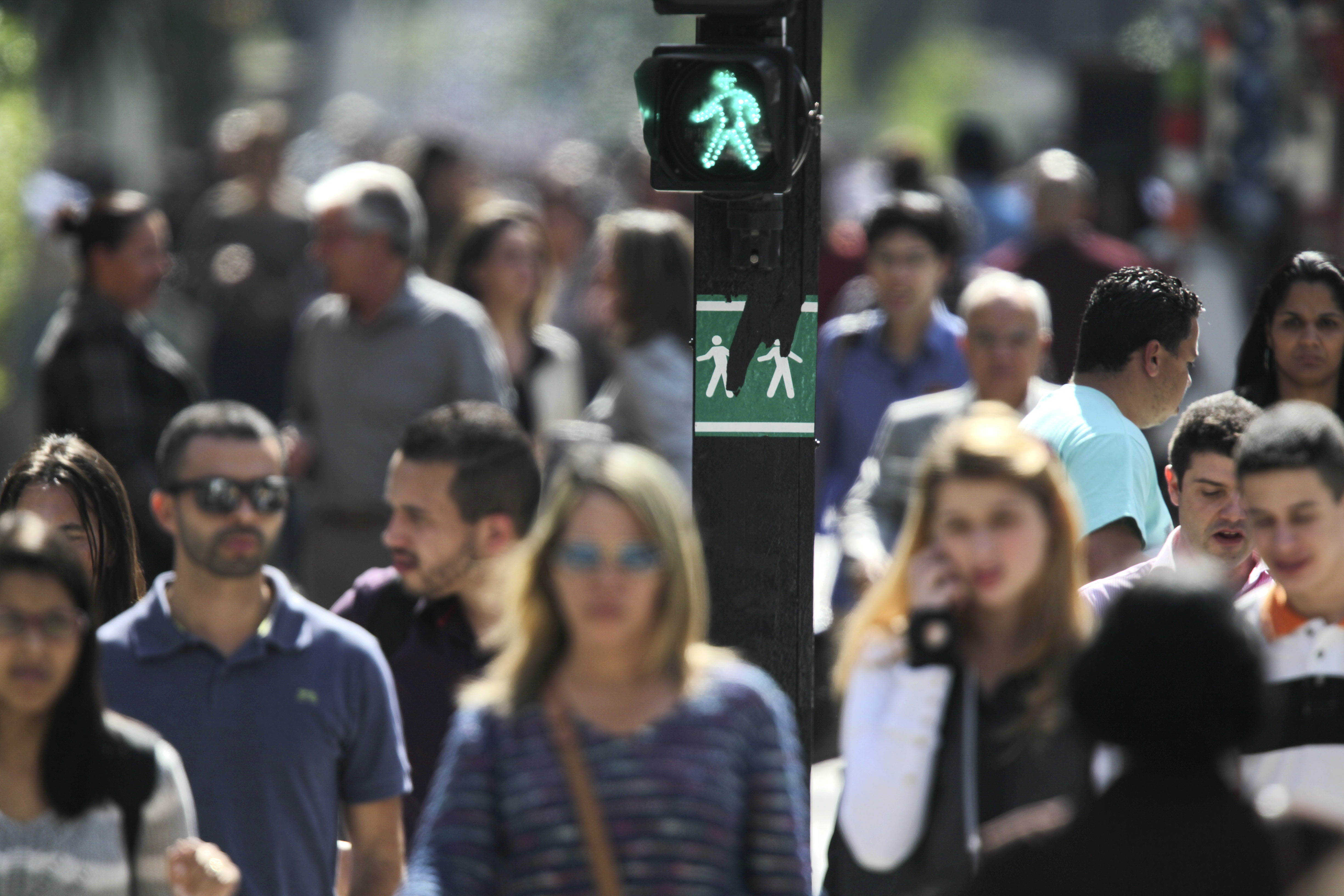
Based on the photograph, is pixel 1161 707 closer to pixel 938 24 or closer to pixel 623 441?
pixel 623 441

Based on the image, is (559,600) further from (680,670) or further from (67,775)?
(67,775)

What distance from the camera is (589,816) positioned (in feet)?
11.0

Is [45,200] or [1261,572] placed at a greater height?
[45,200]

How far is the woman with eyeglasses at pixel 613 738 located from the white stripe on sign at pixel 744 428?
1.73 meters

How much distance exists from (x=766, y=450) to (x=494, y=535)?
80 centimetres

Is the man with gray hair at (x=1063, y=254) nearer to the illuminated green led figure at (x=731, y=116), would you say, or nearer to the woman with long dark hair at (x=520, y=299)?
the woman with long dark hair at (x=520, y=299)

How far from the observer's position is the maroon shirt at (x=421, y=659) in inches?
185

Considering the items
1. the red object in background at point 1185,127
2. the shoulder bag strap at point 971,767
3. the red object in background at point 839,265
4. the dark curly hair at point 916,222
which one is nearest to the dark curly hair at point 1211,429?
the shoulder bag strap at point 971,767

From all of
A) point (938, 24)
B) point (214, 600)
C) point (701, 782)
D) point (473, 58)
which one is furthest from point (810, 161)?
point (938, 24)

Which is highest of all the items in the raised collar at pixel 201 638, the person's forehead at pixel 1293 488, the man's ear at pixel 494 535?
the person's forehead at pixel 1293 488

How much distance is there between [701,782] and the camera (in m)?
3.39

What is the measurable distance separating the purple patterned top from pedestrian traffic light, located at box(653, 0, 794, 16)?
219 centimetres

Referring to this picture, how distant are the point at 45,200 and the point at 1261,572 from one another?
11.0 metres

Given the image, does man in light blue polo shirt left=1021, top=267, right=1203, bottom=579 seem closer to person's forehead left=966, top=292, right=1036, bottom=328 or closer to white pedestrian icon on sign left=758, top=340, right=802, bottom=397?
white pedestrian icon on sign left=758, top=340, right=802, bottom=397
